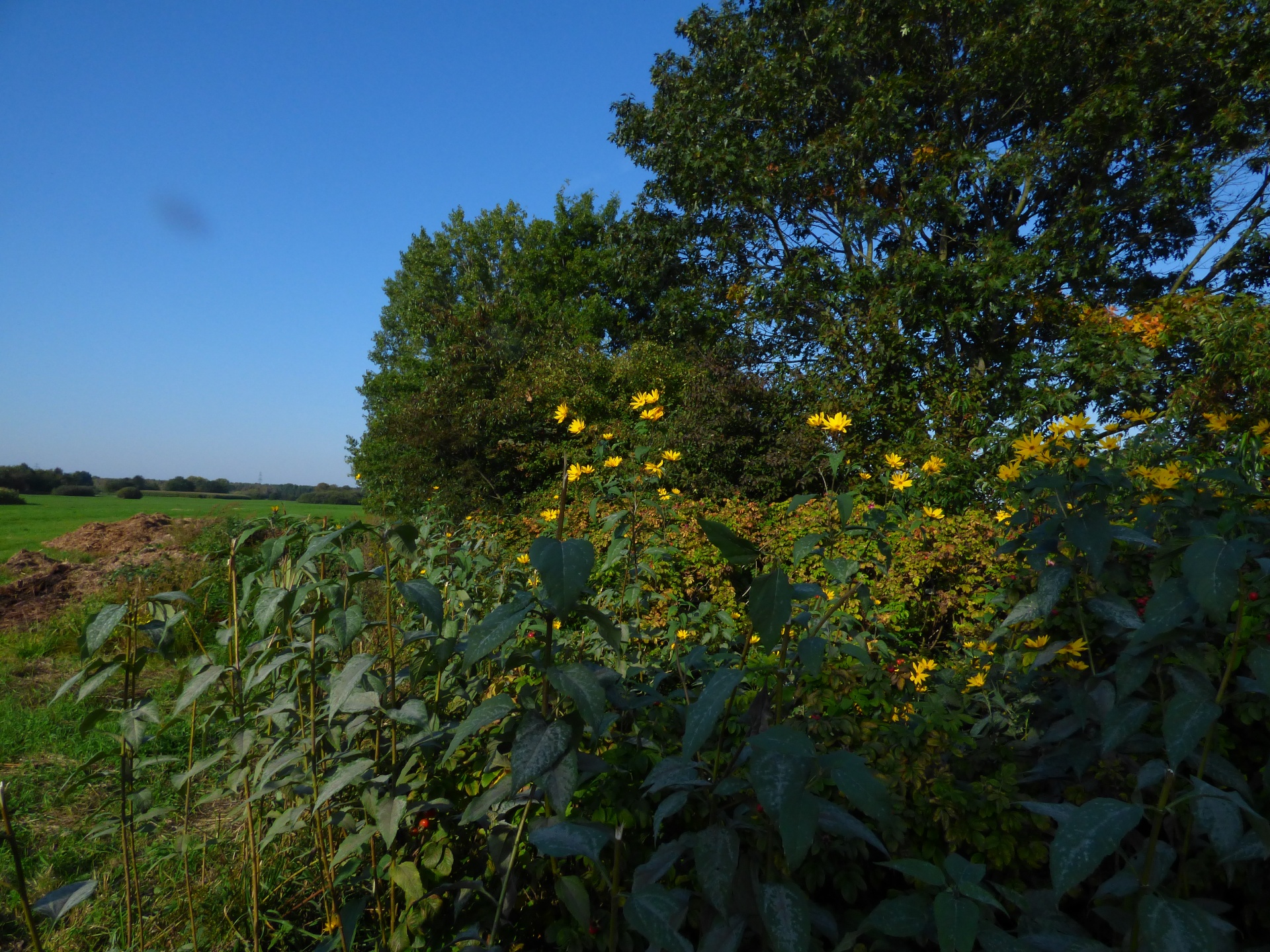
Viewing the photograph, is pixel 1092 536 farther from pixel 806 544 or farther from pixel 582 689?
pixel 582 689

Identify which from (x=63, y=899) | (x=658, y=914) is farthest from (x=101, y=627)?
(x=658, y=914)

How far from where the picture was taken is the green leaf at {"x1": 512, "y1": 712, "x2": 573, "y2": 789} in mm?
809

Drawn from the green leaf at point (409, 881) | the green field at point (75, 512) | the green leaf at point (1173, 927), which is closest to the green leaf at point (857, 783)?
the green leaf at point (1173, 927)

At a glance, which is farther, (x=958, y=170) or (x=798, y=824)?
(x=958, y=170)

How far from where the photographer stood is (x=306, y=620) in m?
1.29

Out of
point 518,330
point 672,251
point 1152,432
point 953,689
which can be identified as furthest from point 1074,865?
point 518,330

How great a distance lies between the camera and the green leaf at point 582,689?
79 centimetres

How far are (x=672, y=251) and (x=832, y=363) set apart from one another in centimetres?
356

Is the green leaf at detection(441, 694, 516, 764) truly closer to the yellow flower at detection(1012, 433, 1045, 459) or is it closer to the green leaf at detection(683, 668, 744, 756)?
the green leaf at detection(683, 668, 744, 756)

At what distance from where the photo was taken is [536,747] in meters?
0.84

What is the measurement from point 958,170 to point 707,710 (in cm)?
906

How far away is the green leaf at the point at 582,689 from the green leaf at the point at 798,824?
0.75ft

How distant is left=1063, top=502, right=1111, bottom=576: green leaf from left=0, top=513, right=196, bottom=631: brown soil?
14.5 feet

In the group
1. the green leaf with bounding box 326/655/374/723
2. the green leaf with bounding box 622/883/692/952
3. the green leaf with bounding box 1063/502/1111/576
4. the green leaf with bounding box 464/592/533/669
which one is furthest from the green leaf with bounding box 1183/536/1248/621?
the green leaf with bounding box 326/655/374/723
